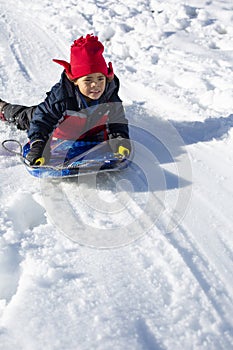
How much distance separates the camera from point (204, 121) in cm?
340

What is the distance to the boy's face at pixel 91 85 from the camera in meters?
2.80

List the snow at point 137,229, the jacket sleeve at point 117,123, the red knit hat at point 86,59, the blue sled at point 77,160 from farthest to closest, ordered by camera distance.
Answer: the jacket sleeve at point 117,123 → the red knit hat at point 86,59 → the blue sled at point 77,160 → the snow at point 137,229

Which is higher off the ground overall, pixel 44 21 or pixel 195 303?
pixel 195 303

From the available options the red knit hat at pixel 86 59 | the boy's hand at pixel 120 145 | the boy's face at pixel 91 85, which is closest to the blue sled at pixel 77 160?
the boy's hand at pixel 120 145

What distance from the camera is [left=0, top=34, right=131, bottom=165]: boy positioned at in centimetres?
275

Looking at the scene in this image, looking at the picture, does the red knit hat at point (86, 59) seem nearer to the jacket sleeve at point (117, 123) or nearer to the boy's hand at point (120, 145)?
the jacket sleeve at point (117, 123)

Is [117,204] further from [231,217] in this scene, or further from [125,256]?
[231,217]

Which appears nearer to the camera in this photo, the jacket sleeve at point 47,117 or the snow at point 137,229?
the snow at point 137,229

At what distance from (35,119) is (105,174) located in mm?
567

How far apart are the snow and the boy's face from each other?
51cm

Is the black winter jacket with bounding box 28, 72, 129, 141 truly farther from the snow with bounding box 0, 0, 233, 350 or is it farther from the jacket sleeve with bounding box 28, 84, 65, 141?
the snow with bounding box 0, 0, 233, 350

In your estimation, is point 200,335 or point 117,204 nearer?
point 200,335

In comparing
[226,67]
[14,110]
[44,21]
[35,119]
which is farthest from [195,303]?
[44,21]

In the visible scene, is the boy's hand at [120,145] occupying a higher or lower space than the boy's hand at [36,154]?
lower
